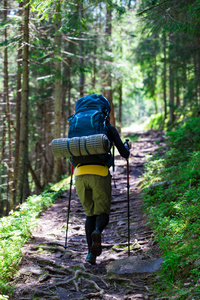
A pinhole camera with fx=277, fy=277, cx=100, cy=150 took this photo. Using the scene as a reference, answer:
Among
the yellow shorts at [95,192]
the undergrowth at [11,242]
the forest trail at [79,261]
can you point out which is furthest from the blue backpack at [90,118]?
the forest trail at [79,261]

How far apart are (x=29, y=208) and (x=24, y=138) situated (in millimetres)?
4333

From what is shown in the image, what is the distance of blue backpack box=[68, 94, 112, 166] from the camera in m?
4.22

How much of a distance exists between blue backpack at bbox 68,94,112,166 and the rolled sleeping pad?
23 cm

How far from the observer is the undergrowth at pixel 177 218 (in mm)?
3307

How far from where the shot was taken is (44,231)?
646cm

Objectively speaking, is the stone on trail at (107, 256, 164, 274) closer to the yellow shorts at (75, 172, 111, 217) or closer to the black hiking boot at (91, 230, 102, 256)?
the black hiking boot at (91, 230, 102, 256)

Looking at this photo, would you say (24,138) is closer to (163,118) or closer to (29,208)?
(29,208)

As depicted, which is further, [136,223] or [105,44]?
[105,44]

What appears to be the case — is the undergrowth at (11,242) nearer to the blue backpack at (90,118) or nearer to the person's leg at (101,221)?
the person's leg at (101,221)

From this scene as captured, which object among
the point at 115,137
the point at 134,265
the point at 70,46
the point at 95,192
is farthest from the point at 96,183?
the point at 70,46

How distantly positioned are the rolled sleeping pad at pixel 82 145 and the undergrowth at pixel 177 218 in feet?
5.72

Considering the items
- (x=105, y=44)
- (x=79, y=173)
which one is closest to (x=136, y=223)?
(x=79, y=173)

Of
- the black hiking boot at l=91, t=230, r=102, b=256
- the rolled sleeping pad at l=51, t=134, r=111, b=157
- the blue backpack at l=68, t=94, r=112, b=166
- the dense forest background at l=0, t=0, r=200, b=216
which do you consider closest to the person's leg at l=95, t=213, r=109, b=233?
the black hiking boot at l=91, t=230, r=102, b=256

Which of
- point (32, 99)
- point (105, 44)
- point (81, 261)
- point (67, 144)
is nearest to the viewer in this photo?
point (67, 144)
